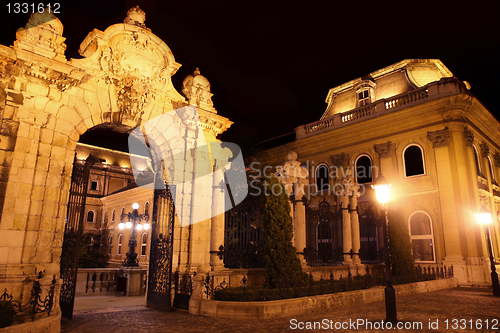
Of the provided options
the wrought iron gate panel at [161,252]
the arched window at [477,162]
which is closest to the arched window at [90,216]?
the wrought iron gate panel at [161,252]

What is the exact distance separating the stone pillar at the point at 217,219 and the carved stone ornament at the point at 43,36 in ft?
18.3

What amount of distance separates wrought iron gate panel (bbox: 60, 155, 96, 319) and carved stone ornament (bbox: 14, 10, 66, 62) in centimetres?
297

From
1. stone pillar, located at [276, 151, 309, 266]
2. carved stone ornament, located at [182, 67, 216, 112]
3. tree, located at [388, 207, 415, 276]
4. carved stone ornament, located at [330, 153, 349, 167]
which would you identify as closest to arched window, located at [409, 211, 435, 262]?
tree, located at [388, 207, 415, 276]

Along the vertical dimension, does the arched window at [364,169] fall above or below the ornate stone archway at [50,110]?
above

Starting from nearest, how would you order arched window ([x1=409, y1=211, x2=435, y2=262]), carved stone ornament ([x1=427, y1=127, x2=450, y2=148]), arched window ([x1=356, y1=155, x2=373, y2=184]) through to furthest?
carved stone ornament ([x1=427, y1=127, x2=450, y2=148]) → arched window ([x1=409, y1=211, x2=435, y2=262]) → arched window ([x1=356, y1=155, x2=373, y2=184])

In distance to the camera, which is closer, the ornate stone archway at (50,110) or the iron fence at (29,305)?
the iron fence at (29,305)

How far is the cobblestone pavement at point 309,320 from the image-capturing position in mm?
7789

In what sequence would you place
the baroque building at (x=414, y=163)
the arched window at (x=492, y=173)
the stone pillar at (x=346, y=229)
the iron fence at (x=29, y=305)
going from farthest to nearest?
the arched window at (x=492, y=173) → the baroque building at (x=414, y=163) → the stone pillar at (x=346, y=229) → the iron fence at (x=29, y=305)

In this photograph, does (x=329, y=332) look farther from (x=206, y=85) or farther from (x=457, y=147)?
(x=457, y=147)

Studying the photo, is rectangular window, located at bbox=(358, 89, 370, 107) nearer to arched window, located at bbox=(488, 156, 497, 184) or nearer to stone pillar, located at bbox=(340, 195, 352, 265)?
arched window, located at bbox=(488, 156, 497, 184)

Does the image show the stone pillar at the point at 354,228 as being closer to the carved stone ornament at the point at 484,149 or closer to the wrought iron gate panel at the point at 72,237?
the wrought iron gate panel at the point at 72,237

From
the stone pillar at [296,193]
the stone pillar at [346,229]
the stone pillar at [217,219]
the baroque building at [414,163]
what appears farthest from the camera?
the baroque building at [414,163]

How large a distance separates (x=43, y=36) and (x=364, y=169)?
20026 mm

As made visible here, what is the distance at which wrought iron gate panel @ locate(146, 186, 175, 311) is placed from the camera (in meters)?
10.4
